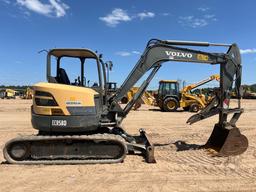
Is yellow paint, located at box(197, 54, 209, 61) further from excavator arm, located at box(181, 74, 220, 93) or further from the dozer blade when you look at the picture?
excavator arm, located at box(181, 74, 220, 93)

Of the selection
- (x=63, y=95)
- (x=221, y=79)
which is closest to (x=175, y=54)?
(x=221, y=79)

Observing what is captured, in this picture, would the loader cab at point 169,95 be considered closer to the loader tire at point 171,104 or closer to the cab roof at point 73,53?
the loader tire at point 171,104

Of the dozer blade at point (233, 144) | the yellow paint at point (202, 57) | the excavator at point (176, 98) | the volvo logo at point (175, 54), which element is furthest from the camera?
the excavator at point (176, 98)

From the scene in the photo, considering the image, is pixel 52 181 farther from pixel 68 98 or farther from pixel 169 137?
pixel 169 137

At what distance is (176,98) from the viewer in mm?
25719

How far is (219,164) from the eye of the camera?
8.06 m

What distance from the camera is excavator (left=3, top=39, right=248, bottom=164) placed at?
8047 mm

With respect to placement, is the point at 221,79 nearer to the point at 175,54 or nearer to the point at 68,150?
the point at 175,54

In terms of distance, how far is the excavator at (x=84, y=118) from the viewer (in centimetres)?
805

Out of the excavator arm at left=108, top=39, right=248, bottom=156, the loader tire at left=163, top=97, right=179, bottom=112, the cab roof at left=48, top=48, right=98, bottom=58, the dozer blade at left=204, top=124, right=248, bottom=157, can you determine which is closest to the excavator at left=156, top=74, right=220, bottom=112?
the loader tire at left=163, top=97, right=179, bottom=112

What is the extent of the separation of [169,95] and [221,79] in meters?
15.9

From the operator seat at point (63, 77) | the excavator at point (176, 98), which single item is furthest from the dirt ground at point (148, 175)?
the excavator at point (176, 98)

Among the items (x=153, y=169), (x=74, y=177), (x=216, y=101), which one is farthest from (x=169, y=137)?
(x=74, y=177)

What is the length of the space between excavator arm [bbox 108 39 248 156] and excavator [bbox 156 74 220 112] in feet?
50.1
